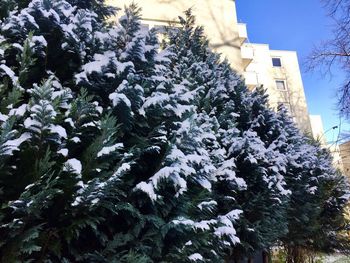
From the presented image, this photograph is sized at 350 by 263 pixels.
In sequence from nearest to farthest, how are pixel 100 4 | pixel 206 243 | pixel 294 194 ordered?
pixel 206 243
pixel 100 4
pixel 294 194

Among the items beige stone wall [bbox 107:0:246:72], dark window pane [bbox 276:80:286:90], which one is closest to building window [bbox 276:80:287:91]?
dark window pane [bbox 276:80:286:90]

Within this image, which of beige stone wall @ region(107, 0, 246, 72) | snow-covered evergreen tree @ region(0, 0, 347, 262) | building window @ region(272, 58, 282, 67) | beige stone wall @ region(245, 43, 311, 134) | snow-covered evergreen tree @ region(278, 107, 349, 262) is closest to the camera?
snow-covered evergreen tree @ region(0, 0, 347, 262)

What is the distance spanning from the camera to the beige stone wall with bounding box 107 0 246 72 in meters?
9.20

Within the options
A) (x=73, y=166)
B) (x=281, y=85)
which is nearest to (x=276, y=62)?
(x=281, y=85)

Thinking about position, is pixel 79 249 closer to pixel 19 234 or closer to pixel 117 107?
pixel 19 234

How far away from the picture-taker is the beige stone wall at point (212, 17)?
9.20 m

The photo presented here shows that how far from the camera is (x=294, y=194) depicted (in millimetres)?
5879

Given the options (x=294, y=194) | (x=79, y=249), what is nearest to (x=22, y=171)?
(x=79, y=249)

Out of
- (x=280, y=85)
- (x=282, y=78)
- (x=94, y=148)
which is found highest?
(x=282, y=78)

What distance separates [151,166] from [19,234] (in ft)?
3.79

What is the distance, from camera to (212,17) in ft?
32.3

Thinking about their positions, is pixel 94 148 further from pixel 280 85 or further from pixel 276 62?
pixel 276 62

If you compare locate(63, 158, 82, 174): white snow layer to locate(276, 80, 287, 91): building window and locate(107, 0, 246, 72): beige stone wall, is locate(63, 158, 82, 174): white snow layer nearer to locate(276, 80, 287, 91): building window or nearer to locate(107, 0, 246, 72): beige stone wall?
locate(107, 0, 246, 72): beige stone wall

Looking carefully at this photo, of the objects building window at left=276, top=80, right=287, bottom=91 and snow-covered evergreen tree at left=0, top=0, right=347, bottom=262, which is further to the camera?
building window at left=276, top=80, right=287, bottom=91
